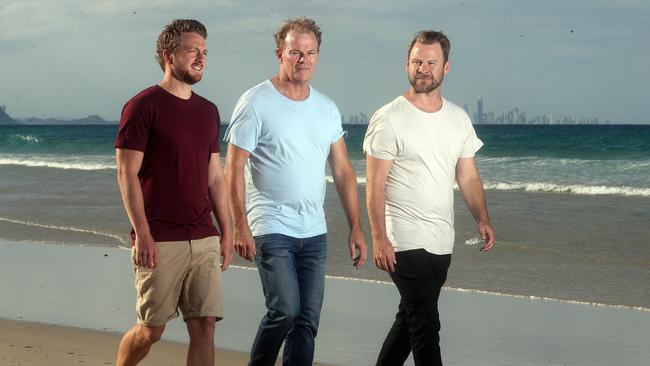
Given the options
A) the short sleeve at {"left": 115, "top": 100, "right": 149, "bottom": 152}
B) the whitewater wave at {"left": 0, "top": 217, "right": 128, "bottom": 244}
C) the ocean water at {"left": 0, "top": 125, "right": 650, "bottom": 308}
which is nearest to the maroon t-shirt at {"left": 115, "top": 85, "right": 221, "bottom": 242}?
the short sleeve at {"left": 115, "top": 100, "right": 149, "bottom": 152}

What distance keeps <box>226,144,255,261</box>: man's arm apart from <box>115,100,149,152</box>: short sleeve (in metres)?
0.40

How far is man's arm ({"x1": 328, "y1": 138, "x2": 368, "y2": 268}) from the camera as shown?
461cm

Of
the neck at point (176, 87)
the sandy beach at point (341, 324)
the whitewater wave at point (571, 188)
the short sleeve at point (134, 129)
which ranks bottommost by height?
the whitewater wave at point (571, 188)

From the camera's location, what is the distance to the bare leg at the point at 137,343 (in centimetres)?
435

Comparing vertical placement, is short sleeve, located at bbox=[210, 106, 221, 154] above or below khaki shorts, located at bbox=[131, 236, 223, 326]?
above

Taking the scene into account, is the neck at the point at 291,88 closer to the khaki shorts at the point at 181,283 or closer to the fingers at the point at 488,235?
the khaki shorts at the point at 181,283

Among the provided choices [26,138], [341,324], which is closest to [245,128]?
[341,324]

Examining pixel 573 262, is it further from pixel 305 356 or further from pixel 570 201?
pixel 570 201

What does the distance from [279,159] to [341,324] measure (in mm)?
2634

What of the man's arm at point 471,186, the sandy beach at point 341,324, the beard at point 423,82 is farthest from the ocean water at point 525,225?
the beard at point 423,82

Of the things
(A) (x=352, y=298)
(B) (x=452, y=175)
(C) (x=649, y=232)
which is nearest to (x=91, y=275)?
(A) (x=352, y=298)

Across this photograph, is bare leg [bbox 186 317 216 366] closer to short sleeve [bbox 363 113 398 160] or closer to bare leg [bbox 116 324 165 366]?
bare leg [bbox 116 324 165 366]

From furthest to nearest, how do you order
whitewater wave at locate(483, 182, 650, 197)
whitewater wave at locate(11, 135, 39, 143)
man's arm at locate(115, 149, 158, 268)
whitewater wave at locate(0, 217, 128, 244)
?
whitewater wave at locate(11, 135, 39, 143) → whitewater wave at locate(483, 182, 650, 197) → whitewater wave at locate(0, 217, 128, 244) → man's arm at locate(115, 149, 158, 268)

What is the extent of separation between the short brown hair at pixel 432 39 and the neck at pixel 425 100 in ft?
0.52
